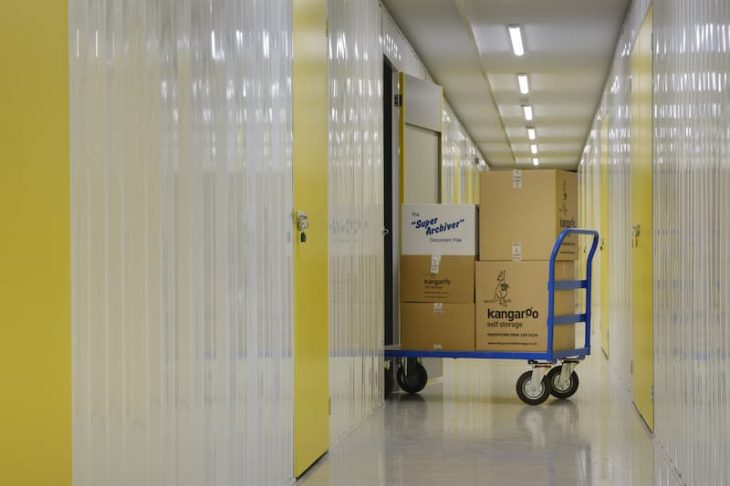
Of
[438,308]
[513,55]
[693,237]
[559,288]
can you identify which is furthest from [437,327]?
[513,55]

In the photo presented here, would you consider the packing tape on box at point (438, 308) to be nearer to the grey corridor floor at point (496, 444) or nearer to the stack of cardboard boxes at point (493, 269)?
the stack of cardboard boxes at point (493, 269)

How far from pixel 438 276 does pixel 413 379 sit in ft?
2.97

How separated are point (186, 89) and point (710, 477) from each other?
2.38 meters

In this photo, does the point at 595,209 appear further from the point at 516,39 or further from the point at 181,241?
the point at 181,241

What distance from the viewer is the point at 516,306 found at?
7.03m

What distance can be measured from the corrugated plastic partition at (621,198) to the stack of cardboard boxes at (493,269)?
521 millimetres

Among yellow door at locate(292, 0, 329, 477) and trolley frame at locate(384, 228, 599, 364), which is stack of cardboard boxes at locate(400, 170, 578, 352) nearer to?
trolley frame at locate(384, 228, 599, 364)

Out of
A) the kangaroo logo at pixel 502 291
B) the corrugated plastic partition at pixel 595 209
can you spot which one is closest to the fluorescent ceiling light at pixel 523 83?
the corrugated plastic partition at pixel 595 209

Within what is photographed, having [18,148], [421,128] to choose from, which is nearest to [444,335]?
[421,128]

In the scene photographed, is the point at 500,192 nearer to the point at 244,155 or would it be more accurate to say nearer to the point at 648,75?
the point at 648,75

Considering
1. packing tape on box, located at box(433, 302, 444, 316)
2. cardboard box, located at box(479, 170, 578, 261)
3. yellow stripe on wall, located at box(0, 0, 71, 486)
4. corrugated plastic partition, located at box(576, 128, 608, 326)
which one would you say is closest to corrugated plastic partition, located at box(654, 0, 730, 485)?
cardboard box, located at box(479, 170, 578, 261)

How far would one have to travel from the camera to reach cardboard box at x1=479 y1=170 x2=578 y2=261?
697 cm

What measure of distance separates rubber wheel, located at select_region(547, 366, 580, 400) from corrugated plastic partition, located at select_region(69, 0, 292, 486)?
10.7 feet

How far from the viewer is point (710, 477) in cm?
370
